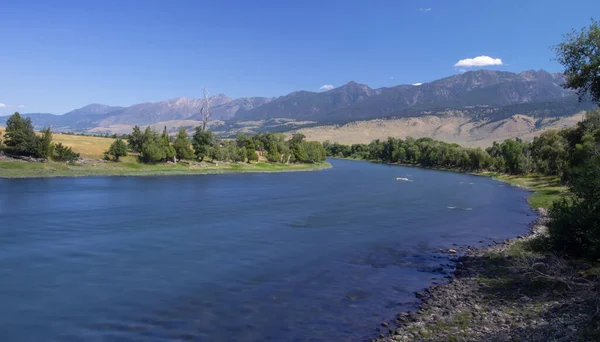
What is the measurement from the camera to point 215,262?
3016 cm

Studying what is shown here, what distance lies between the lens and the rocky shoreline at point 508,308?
16.8 m

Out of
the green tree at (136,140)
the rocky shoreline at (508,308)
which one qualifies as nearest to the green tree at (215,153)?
the green tree at (136,140)

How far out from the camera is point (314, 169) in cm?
14675

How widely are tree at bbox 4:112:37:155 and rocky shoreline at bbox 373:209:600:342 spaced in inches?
3491

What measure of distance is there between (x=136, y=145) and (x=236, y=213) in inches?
2667

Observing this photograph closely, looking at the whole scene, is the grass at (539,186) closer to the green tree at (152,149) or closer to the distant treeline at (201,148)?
the distant treeline at (201,148)

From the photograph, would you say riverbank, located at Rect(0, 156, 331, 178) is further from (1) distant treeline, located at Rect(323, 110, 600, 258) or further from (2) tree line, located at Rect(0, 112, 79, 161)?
(1) distant treeline, located at Rect(323, 110, 600, 258)

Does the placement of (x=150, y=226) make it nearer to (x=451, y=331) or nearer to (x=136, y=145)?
(x=451, y=331)

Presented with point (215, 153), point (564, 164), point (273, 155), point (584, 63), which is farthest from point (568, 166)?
point (273, 155)

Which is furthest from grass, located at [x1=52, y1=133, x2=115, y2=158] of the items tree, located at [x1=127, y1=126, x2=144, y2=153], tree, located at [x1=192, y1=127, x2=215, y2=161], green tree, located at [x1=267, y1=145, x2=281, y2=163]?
green tree, located at [x1=267, y1=145, x2=281, y2=163]

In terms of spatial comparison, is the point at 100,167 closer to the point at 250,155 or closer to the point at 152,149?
the point at 152,149

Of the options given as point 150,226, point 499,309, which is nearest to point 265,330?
point 499,309

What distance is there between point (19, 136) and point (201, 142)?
4343cm

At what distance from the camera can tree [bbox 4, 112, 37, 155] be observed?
280ft
